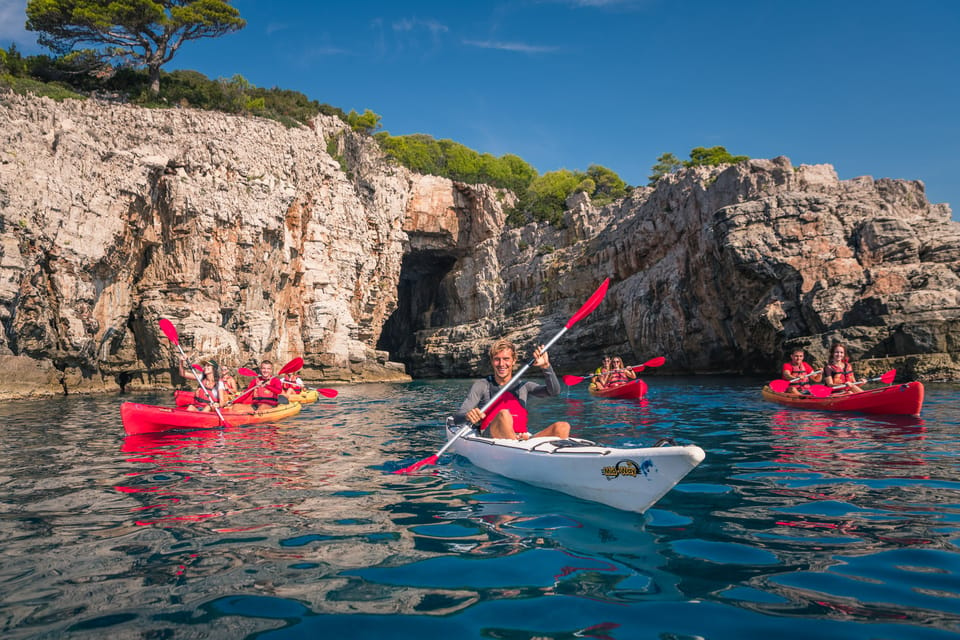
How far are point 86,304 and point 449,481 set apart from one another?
909 inches

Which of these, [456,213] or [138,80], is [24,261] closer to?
[138,80]

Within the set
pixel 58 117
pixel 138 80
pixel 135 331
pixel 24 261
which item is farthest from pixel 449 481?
pixel 138 80

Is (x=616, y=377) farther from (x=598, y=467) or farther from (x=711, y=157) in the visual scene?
(x=711, y=157)

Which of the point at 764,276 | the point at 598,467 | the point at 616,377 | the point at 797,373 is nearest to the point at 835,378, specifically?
the point at 797,373

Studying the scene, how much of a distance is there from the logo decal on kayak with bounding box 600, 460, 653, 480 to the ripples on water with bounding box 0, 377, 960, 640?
0.33 meters

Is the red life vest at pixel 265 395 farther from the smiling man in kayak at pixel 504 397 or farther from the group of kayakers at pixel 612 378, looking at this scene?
the group of kayakers at pixel 612 378

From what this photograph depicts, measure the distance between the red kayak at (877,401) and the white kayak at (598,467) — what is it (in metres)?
7.45

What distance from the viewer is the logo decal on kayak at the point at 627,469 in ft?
13.3

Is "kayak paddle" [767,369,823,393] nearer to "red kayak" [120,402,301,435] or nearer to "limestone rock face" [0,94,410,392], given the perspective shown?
"red kayak" [120,402,301,435]

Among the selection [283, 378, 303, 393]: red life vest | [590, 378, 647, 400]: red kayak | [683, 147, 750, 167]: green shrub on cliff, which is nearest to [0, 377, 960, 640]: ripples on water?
[590, 378, 647, 400]: red kayak

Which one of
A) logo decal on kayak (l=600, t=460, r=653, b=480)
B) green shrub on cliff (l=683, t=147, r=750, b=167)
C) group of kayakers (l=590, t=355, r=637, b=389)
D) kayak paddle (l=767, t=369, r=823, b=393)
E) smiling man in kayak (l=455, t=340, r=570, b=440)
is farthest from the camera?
green shrub on cliff (l=683, t=147, r=750, b=167)

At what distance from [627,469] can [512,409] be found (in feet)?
8.42

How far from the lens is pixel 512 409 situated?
6645 millimetres

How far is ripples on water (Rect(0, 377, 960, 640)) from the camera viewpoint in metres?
2.61
